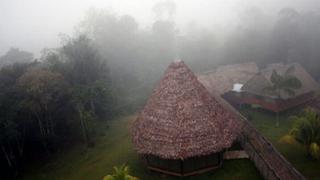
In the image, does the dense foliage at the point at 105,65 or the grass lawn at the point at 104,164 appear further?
the dense foliage at the point at 105,65

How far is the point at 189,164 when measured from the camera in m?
24.0

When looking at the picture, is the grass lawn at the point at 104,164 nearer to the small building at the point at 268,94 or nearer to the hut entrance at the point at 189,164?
the hut entrance at the point at 189,164

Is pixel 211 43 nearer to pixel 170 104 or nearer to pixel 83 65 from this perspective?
pixel 83 65

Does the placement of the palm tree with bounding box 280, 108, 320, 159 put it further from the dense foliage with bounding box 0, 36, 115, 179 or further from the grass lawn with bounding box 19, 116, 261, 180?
the dense foliage with bounding box 0, 36, 115, 179

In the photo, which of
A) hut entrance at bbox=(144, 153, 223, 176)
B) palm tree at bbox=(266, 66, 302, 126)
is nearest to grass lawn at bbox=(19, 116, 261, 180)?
hut entrance at bbox=(144, 153, 223, 176)

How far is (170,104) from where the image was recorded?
24516 millimetres

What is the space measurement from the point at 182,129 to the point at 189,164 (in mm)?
2545

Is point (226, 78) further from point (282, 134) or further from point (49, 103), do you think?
point (49, 103)

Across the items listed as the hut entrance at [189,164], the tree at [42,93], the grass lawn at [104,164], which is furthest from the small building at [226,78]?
the tree at [42,93]

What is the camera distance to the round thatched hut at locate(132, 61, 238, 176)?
23.3m

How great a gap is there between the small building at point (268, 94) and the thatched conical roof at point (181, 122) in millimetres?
11449

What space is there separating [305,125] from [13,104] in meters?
24.1

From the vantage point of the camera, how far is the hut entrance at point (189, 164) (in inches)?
945

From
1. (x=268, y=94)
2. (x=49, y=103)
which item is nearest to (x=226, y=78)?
(x=268, y=94)
